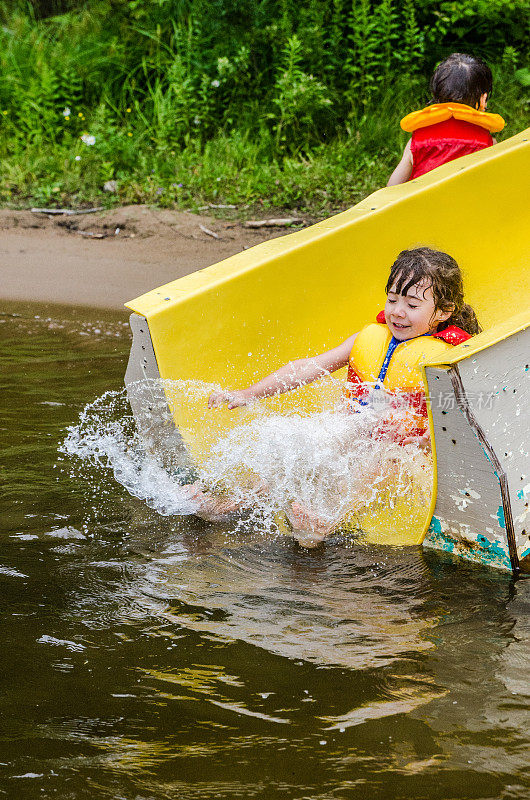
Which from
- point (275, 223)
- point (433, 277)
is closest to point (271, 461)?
point (433, 277)

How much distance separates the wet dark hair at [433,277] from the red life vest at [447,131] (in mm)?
1016

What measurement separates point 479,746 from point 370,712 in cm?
21

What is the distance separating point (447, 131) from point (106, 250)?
2.44 metres

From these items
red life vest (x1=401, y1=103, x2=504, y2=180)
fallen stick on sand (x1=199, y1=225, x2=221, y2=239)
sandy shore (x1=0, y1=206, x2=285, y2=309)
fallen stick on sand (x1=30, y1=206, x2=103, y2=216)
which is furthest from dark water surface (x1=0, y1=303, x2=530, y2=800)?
fallen stick on sand (x1=30, y1=206, x2=103, y2=216)

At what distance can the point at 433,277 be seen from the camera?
263 centimetres

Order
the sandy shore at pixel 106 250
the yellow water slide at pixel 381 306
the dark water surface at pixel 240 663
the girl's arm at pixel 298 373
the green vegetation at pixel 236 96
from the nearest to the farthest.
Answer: the dark water surface at pixel 240 663 < the yellow water slide at pixel 381 306 < the girl's arm at pixel 298 373 < the sandy shore at pixel 106 250 < the green vegetation at pixel 236 96

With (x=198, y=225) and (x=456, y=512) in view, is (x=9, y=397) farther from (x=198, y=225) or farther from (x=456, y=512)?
(x=198, y=225)

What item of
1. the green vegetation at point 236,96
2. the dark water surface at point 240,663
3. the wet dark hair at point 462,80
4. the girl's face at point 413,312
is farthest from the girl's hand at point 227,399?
the green vegetation at point 236,96

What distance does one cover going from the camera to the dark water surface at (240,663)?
1601mm

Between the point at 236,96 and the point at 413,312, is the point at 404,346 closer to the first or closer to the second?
the point at 413,312

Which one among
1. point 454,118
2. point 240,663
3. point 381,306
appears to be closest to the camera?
point 240,663

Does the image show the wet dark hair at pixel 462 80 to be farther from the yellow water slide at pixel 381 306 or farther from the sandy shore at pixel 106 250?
the sandy shore at pixel 106 250

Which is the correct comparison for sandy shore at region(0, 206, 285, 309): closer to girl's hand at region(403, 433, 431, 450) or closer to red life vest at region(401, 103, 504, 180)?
red life vest at region(401, 103, 504, 180)

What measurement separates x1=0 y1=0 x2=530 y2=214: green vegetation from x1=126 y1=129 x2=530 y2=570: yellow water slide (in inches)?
83.7
